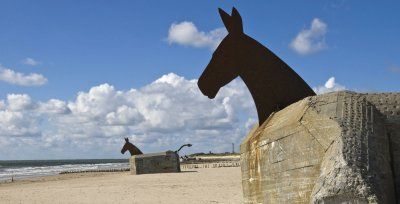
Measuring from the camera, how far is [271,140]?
202 inches

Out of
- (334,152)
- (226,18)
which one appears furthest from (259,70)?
(334,152)

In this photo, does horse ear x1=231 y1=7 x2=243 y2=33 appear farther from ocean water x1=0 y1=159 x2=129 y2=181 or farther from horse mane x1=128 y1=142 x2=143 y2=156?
ocean water x1=0 y1=159 x2=129 y2=181

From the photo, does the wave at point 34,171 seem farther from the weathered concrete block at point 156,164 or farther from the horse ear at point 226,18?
the horse ear at point 226,18

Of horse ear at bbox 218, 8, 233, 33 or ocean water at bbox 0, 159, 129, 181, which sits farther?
ocean water at bbox 0, 159, 129, 181

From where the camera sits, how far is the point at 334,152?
155 inches

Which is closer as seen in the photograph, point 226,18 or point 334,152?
point 334,152

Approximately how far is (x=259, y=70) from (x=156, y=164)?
24.9 meters

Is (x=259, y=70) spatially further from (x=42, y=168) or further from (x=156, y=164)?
(x=42, y=168)

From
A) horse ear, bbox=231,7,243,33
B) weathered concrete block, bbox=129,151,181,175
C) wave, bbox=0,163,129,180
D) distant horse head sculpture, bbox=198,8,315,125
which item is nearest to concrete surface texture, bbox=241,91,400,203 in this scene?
distant horse head sculpture, bbox=198,8,315,125

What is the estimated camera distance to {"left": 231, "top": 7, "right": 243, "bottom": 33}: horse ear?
629 cm

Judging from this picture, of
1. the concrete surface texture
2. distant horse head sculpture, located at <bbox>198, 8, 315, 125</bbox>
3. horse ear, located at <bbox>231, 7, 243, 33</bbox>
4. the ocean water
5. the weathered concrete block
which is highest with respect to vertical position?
horse ear, located at <bbox>231, 7, 243, 33</bbox>

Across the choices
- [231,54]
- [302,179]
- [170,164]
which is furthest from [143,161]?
[302,179]

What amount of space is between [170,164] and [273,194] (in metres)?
26.0

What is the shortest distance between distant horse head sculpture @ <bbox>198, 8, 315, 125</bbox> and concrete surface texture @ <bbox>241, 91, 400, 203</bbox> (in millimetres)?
943
